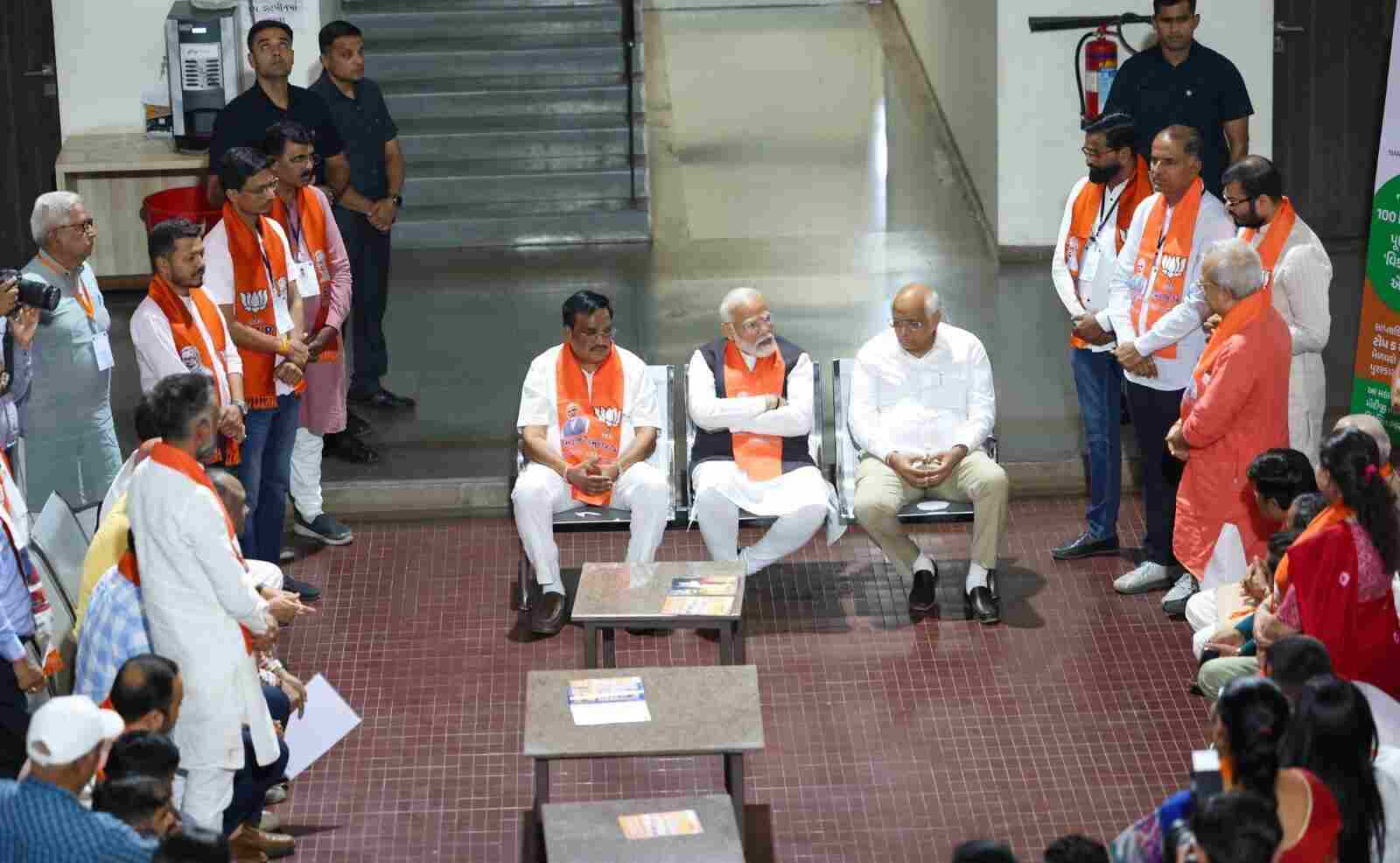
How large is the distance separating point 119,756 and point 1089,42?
775 centimetres

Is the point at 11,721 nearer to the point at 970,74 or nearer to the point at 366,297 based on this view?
the point at 366,297

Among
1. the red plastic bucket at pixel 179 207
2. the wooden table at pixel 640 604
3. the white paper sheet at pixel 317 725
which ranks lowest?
the white paper sheet at pixel 317 725

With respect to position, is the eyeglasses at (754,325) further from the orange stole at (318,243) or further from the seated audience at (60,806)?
the seated audience at (60,806)

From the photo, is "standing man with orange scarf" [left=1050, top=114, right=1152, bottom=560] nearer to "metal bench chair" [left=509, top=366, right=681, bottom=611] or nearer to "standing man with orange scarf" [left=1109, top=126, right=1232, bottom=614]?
"standing man with orange scarf" [left=1109, top=126, right=1232, bottom=614]

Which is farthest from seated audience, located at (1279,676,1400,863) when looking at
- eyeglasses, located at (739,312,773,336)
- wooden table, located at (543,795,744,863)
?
eyeglasses, located at (739,312,773,336)

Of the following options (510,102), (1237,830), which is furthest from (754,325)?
(510,102)

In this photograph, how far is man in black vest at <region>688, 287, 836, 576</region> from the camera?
7332 mm

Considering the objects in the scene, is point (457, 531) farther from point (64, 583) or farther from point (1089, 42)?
point (1089, 42)

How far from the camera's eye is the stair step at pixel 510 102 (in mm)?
12367

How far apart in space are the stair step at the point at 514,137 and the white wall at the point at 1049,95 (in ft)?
7.83

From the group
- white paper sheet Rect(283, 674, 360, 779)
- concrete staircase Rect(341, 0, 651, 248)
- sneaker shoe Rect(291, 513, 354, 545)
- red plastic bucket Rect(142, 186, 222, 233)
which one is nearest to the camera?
white paper sheet Rect(283, 674, 360, 779)

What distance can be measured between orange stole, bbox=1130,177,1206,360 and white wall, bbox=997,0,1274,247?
3.72m

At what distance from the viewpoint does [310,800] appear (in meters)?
6.06

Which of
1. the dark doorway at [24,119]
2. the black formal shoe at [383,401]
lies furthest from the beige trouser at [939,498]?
the dark doorway at [24,119]
